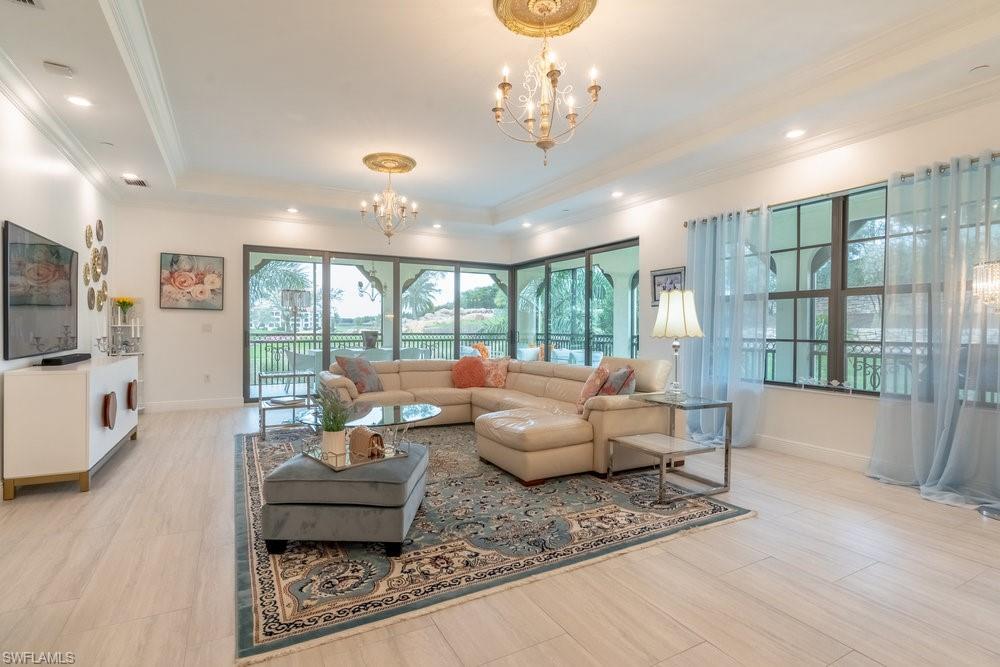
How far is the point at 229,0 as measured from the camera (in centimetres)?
279

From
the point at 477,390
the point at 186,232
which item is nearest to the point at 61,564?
the point at 477,390

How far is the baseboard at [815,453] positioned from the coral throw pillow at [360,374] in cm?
395

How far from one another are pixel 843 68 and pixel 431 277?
20.1ft

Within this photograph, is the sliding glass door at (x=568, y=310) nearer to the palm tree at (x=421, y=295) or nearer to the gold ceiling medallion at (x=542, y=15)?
the palm tree at (x=421, y=295)

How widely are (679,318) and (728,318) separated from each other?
1.45m

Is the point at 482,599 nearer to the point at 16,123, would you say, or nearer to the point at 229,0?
the point at 229,0

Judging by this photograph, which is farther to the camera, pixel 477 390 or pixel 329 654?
pixel 477 390

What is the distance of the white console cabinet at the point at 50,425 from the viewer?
315cm

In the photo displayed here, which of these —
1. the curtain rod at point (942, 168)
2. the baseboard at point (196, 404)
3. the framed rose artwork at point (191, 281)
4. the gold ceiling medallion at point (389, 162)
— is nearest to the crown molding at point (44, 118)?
the framed rose artwork at point (191, 281)

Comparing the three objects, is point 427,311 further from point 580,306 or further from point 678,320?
point 678,320

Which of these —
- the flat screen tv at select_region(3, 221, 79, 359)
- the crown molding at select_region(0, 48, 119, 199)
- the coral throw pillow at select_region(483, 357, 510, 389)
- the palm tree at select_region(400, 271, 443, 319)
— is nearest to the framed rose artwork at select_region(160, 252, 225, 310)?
the crown molding at select_region(0, 48, 119, 199)

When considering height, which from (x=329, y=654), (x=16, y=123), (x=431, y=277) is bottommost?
(x=329, y=654)

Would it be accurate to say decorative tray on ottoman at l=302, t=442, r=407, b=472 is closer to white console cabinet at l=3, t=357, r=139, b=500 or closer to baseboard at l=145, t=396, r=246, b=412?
white console cabinet at l=3, t=357, r=139, b=500

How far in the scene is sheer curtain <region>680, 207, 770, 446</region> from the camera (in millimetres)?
4676
